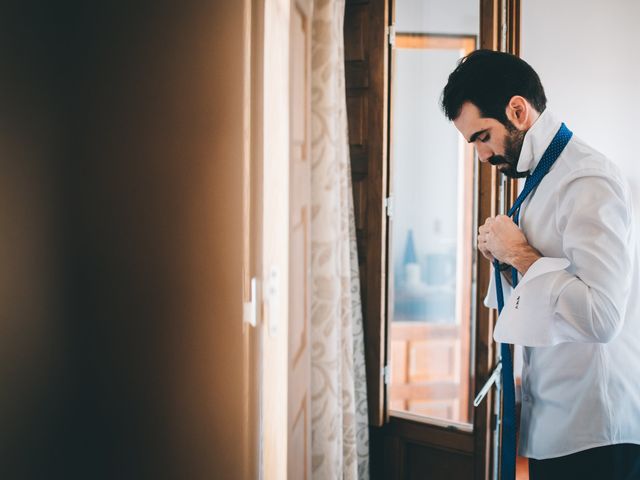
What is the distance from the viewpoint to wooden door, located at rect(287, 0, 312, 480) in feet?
3.48

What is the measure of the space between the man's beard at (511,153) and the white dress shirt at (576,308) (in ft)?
0.08

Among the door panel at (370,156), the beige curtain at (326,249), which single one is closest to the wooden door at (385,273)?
the door panel at (370,156)

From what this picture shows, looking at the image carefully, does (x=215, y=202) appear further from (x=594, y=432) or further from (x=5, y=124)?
(x=594, y=432)

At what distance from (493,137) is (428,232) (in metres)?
0.88

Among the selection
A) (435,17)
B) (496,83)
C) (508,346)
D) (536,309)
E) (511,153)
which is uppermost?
(435,17)

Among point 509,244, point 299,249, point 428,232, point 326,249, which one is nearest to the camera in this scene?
point 509,244

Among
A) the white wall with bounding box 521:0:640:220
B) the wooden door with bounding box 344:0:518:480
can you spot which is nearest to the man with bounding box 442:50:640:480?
the wooden door with bounding box 344:0:518:480

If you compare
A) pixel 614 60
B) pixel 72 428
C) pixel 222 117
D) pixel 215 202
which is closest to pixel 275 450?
pixel 72 428

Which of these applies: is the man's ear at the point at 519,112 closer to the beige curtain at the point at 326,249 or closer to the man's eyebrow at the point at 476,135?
the man's eyebrow at the point at 476,135

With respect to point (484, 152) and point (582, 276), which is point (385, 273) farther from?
point (582, 276)

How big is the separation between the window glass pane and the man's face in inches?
28.3

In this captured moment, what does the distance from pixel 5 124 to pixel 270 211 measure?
1.56 ft

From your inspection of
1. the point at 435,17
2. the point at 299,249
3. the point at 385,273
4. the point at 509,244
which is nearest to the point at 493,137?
the point at 509,244

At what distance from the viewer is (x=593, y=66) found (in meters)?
2.53
